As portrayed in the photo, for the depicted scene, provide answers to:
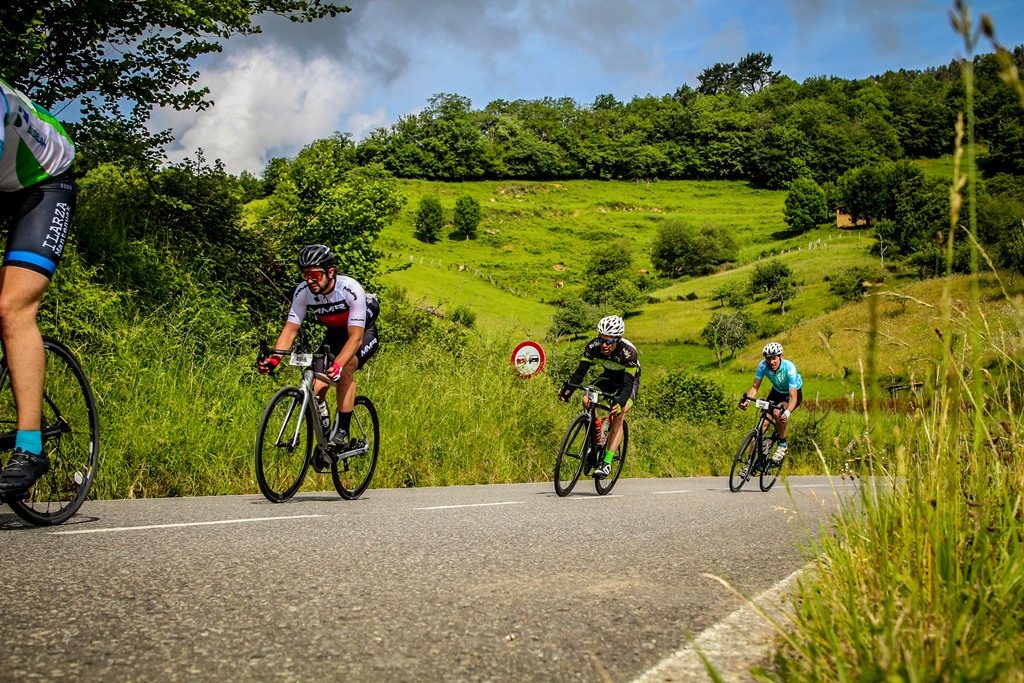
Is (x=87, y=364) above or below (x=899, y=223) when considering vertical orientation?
below

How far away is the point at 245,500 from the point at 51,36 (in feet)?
28.8

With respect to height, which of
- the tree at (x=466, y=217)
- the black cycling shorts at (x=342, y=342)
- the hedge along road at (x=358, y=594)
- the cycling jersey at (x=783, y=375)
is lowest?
the hedge along road at (x=358, y=594)

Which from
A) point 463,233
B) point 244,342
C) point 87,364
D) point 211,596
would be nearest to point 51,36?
point 244,342

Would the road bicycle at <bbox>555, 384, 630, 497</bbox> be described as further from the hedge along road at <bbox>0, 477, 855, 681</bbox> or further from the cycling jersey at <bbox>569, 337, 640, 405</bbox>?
the hedge along road at <bbox>0, 477, 855, 681</bbox>

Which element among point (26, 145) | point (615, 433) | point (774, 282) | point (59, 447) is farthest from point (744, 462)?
point (774, 282)

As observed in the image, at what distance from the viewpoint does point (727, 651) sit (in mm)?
2977

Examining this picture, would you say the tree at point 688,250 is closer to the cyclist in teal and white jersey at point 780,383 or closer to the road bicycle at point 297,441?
the cyclist in teal and white jersey at point 780,383

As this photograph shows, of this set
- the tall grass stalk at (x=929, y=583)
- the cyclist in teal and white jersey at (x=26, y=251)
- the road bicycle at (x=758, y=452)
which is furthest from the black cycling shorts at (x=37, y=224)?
the road bicycle at (x=758, y=452)

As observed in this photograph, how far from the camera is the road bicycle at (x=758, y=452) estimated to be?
550 inches

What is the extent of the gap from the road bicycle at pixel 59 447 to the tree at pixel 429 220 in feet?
428

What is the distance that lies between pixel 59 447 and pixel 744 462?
10876 millimetres

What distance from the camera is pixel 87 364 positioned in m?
9.12

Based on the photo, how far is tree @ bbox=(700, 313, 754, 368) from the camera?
317 ft

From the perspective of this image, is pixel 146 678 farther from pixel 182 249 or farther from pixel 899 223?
pixel 899 223
